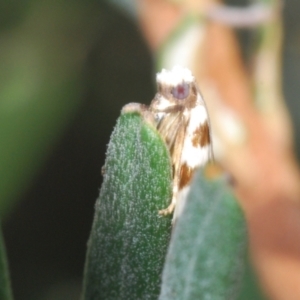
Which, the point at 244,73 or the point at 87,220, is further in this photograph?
the point at 244,73

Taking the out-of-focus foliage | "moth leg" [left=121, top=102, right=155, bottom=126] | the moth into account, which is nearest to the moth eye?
the moth

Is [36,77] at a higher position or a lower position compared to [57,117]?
higher

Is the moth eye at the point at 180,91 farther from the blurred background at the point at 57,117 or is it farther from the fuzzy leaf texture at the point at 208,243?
the blurred background at the point at 57,117

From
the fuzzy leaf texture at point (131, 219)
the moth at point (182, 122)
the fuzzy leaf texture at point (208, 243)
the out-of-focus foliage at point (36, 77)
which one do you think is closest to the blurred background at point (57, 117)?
the out-of-focus foliage at point (36, 77)

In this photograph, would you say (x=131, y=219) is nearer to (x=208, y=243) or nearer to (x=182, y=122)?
(x=208, y=243)

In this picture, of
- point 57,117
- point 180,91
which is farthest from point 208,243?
point 57,117

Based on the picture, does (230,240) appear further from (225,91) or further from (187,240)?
(225,91)

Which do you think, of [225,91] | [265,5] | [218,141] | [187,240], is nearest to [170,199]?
[187,240]
